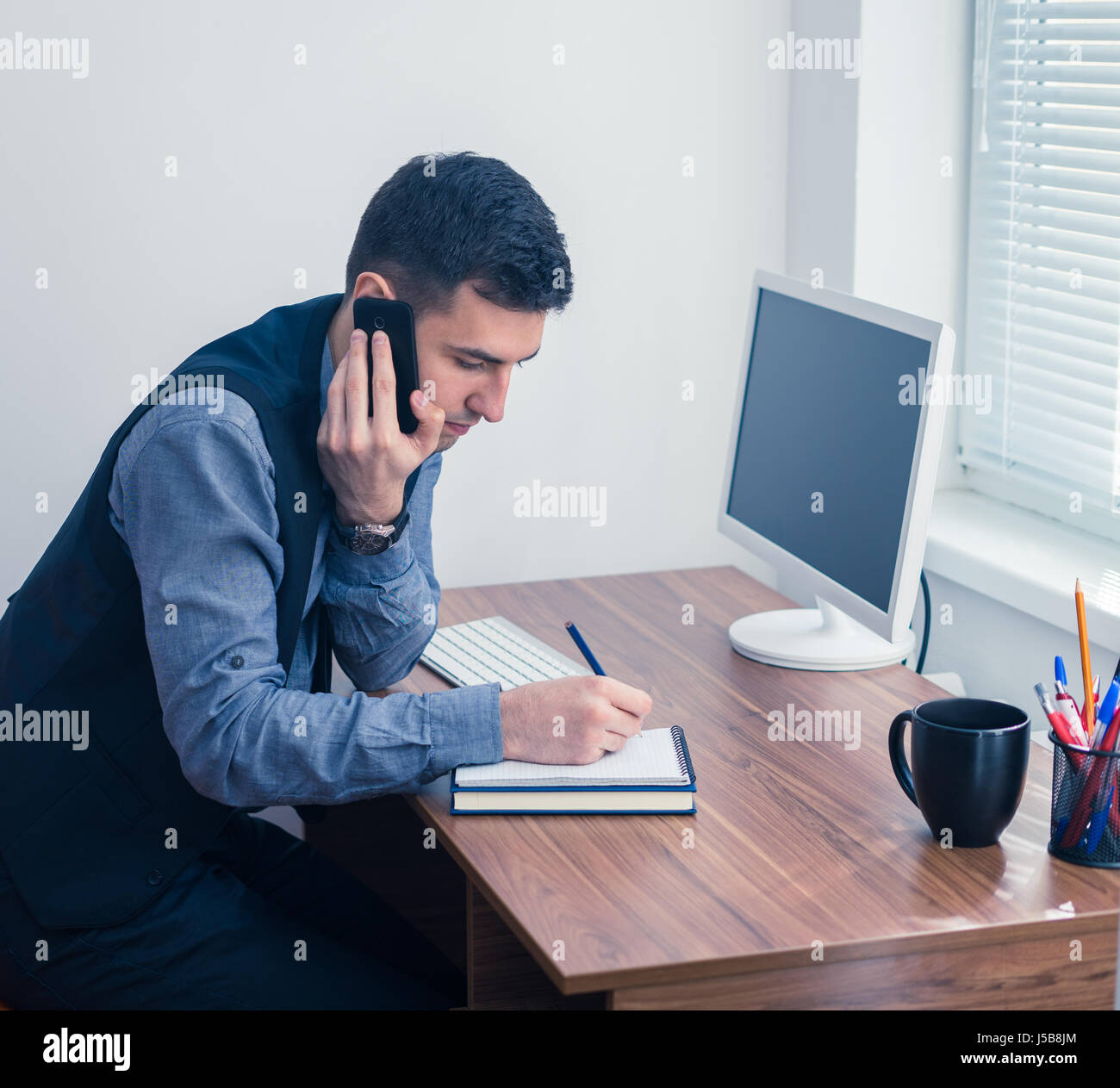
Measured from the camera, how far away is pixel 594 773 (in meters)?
1.25

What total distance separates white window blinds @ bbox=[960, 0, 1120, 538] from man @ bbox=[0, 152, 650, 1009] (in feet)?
2.89

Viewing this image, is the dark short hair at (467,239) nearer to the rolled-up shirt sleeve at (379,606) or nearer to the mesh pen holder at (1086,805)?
the rolled-up shirt sleeve at (379,606)

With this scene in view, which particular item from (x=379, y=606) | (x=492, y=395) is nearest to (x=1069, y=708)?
(x=492, y=395)

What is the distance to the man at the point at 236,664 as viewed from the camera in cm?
120

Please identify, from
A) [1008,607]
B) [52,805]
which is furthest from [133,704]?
[1008,607]

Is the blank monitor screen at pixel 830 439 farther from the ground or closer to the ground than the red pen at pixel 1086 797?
farther from the ground

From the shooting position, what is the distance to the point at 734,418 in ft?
5.97

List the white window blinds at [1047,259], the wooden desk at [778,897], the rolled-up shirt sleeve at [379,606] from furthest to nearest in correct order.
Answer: the white window blinds at [1047,259], the rolled-up shirt sleeve at [379,606], the wooden desk at [778,897]

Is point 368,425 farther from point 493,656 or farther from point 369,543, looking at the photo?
point 493,656

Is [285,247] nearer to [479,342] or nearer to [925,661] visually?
[479,342]

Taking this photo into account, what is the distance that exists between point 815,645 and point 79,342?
3.73 feet

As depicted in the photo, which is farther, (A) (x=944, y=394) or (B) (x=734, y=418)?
(B) (x=734, y=418)

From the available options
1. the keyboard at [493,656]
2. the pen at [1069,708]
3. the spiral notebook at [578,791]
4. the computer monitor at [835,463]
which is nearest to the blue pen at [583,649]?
the keyboard at [493,656]

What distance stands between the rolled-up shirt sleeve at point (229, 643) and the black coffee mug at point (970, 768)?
440 mm
